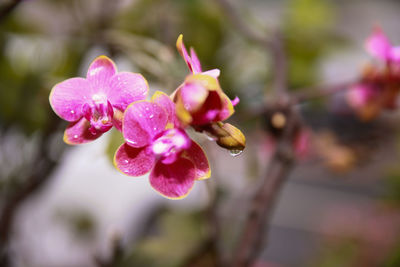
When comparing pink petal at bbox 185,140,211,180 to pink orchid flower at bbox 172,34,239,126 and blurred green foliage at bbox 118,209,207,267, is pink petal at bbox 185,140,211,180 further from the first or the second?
blurred green foliage at bbox 118,209,207,267

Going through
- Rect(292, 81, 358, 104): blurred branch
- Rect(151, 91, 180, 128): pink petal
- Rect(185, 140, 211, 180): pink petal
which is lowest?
Rect(292, 81, 358, 104): blurred branch

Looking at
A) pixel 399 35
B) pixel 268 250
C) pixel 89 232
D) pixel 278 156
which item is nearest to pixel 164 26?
pixel 278 156

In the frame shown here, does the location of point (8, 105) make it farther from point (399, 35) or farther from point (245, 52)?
point (399, 35)

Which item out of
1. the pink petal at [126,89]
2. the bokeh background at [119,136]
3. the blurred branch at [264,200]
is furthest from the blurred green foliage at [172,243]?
the pink petal at [126,89]

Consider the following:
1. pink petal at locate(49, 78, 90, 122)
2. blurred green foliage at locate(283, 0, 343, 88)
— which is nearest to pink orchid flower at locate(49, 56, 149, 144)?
pink petal at locate(49, 78, 90, 122)

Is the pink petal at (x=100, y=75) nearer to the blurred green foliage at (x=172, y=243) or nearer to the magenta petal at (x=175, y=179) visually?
the magenta petal at (x=175, y=179)

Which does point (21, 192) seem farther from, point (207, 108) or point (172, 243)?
point (207, 108)
